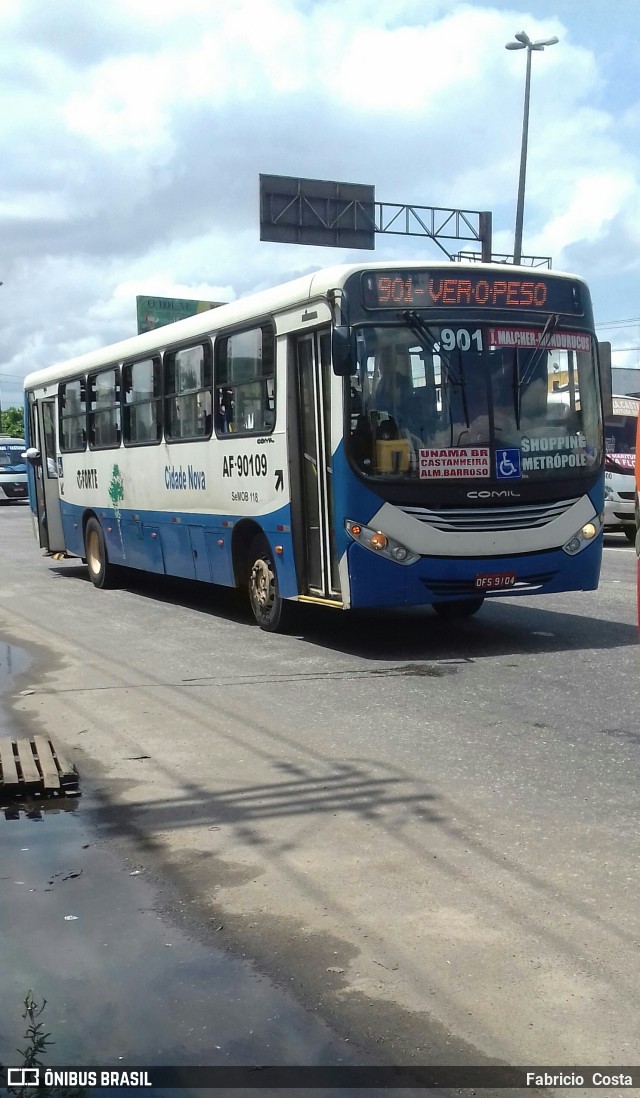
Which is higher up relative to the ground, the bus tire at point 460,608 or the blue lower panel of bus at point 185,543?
the blue lower panel of bus at point 185,543

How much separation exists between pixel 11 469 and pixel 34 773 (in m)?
40.9

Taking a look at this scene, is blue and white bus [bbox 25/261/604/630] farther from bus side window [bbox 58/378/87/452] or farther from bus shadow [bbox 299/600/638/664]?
bus side window [bbox 58/378/87/452]

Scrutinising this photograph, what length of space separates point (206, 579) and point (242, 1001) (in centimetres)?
949


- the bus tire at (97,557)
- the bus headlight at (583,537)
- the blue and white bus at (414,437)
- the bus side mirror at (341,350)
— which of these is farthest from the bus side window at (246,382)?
the bus tire at (97,557)

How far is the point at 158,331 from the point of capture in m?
14.4

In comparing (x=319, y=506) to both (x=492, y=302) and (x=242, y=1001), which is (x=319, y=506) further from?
(x=242, y=1001)

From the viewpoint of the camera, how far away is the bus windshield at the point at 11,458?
4581 centimetres

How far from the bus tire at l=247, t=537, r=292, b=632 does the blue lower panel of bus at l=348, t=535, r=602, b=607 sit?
1.59 metres

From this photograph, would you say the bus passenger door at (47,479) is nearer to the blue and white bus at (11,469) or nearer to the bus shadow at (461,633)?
the bus shadow at (461,633)

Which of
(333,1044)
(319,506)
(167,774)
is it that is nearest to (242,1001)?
(333,1044)

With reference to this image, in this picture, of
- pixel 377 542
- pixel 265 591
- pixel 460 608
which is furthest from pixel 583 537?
pixel 265 591

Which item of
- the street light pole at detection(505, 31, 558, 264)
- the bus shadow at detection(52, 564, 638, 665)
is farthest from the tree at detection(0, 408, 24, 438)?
the bus shadow at detection(52, 564, 638, 665)

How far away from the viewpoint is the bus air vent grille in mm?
10188

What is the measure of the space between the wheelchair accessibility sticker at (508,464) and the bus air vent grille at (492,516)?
9.7 inches
